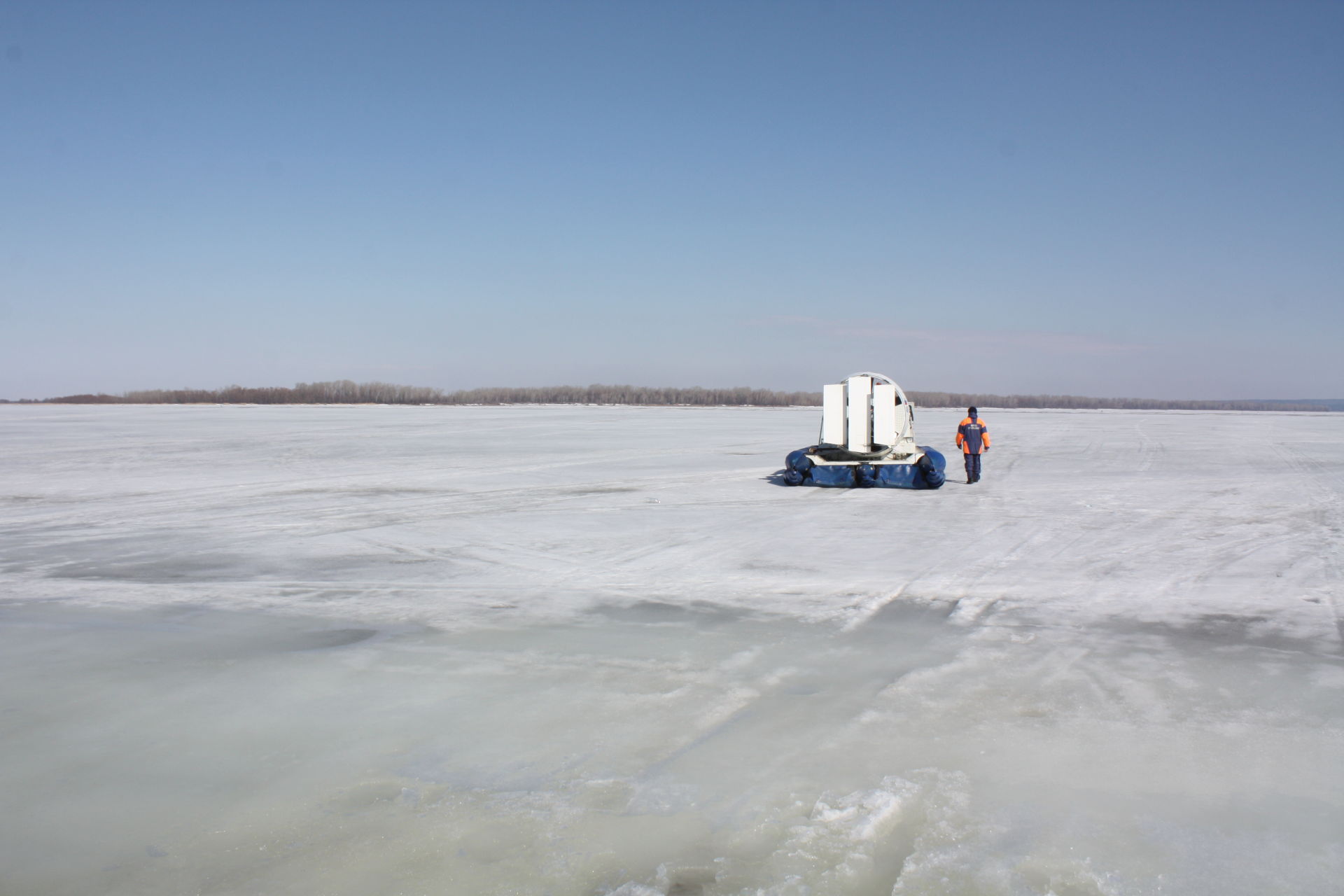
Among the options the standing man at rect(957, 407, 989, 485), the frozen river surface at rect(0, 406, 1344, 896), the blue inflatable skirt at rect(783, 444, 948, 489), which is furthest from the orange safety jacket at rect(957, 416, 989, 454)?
the frozen river surface at rect(0, 406, 1344, 896)

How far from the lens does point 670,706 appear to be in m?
4.65

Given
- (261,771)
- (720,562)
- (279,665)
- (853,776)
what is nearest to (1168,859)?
(853,776)

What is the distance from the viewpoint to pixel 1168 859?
10.4ft

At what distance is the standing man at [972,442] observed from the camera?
1551 cm

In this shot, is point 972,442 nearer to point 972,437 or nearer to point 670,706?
point 972,437

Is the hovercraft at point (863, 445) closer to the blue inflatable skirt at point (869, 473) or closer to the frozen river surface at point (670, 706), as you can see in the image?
the blue inflatable skirt at point (869, 473)

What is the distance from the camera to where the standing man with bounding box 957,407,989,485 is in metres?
15.5

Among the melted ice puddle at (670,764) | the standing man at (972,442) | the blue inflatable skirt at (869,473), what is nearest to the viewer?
the melted ice puddle at (670,764)

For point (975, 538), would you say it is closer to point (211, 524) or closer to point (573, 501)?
point (573, 501)

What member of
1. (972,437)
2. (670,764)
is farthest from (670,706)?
(972,437)

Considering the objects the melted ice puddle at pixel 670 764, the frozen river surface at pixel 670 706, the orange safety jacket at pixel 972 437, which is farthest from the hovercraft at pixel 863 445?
the melted ice puddle at pixel 670 764

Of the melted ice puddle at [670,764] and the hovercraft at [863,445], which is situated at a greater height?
the hovercraft at [863,445]

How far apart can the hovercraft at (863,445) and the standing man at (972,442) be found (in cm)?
75

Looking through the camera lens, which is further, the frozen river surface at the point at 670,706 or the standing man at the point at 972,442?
the standing man at the point at 972,442
